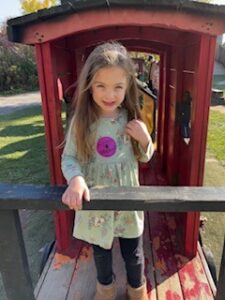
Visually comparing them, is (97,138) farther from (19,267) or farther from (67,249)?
(67,249)

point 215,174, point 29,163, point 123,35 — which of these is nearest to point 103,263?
point 123,35

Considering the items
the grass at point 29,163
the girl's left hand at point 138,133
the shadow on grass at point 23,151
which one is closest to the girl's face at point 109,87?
the girl's left hand at point 138,133

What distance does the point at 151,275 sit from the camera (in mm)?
2182

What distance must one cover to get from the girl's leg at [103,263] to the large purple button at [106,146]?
554 mm

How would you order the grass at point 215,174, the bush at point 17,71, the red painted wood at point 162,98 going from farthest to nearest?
the bush at point 17,71 < the red painted wood at point 162,98 < the grass at point 215,174

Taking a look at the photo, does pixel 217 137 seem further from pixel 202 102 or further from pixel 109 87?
pixel 109 87

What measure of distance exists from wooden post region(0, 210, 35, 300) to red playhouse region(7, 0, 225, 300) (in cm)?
67

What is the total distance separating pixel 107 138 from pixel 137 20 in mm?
668

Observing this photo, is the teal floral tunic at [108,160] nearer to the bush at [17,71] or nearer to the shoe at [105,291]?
the shoe at [105,291]

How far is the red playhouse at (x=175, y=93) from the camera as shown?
5.65 feet

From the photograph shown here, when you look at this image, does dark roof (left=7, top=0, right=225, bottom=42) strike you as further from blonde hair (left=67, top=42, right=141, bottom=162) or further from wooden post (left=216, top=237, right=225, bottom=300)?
wooden post (left=216, top=237, right=225, bottom=300)

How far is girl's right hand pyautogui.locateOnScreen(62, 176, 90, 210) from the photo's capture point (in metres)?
1.17

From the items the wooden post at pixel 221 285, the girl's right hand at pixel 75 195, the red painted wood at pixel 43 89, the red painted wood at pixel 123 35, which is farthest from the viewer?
the red painted wood at pixel 123 35

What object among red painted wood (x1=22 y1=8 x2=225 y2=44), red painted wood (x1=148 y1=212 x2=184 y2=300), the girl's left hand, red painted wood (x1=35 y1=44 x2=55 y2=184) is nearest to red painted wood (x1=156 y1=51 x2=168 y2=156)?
red painted wood (x1=148 y1=212 x2=184 y2=300)
